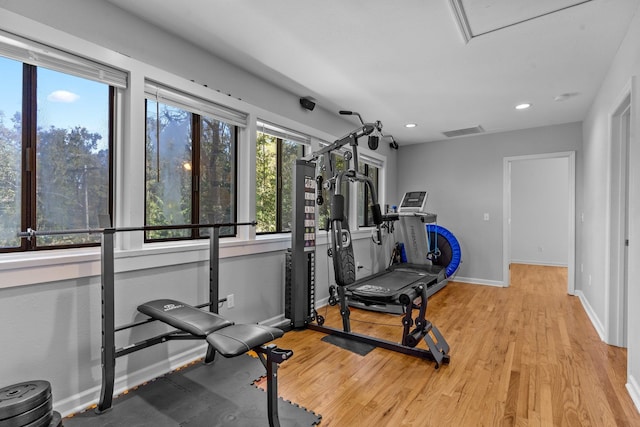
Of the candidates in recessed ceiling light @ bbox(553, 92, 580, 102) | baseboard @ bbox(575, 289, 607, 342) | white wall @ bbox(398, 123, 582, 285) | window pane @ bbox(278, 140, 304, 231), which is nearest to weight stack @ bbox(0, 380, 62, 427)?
window pane @ bbox(278, 140, 304, 231)

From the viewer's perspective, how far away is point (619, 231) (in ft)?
8.97

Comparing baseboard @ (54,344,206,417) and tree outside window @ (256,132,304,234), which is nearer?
baseboard @ (54,344,206,417)

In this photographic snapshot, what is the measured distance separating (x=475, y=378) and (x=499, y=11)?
7.98 feet

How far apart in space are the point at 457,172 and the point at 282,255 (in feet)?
12.1

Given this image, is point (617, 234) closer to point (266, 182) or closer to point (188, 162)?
point (266, 182)

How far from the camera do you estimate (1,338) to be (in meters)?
1.59

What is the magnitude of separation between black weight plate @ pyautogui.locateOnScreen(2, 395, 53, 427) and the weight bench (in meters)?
0.60

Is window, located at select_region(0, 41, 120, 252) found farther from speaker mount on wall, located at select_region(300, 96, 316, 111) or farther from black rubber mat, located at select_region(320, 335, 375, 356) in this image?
black rubber mat, located at select_region(320, 335, 375, 356)

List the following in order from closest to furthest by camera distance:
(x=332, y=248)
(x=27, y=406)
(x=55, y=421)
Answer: (x=27, y=406) < (x=55, y=421) < (x=332, y=248)

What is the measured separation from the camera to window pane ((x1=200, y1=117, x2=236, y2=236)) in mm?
2711

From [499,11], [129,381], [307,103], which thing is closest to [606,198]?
[499,11]

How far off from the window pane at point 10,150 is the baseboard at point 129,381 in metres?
0.92

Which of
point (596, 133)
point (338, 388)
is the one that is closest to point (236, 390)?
point (338, 388)

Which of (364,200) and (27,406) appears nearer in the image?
(27,406)
